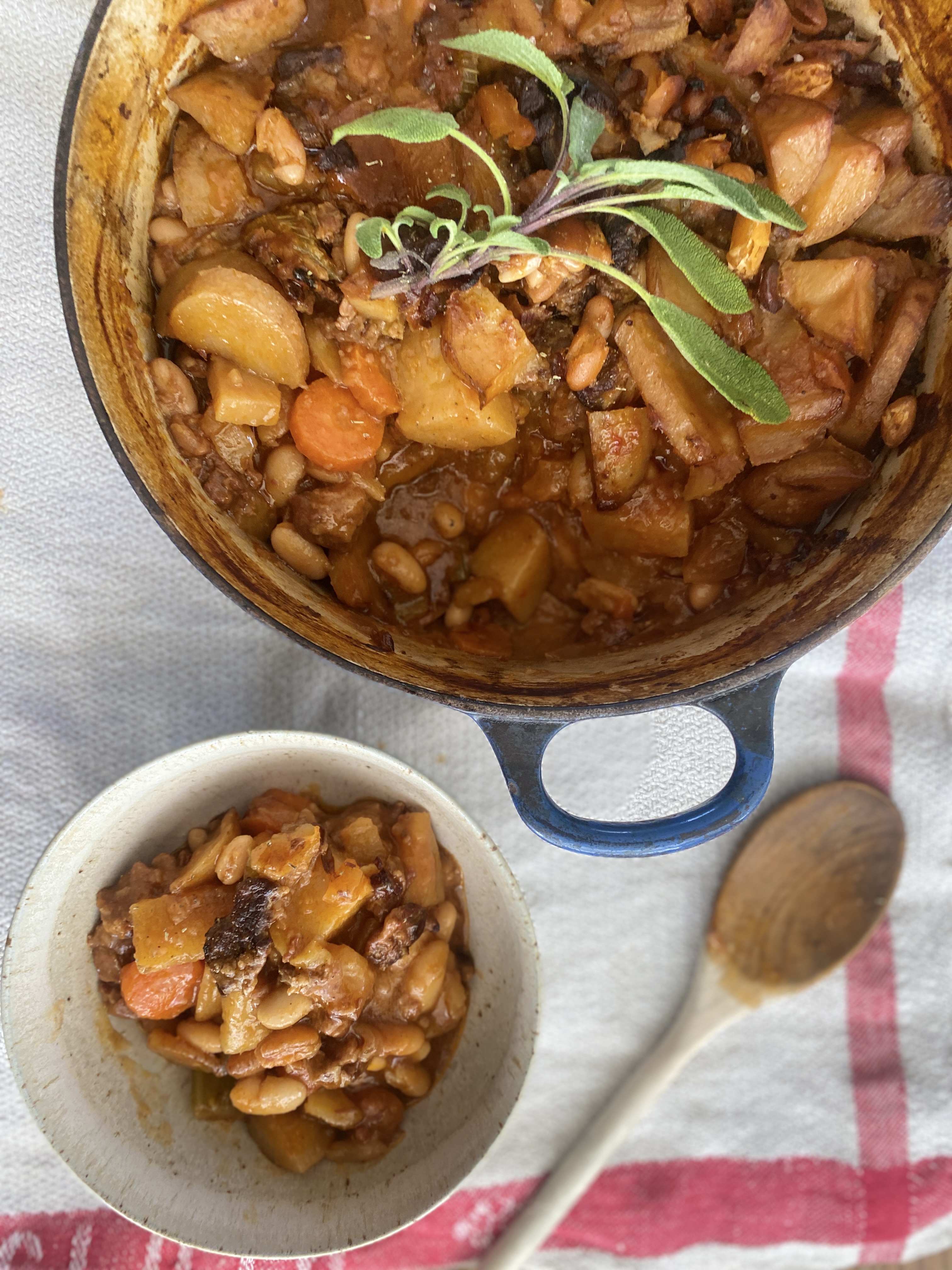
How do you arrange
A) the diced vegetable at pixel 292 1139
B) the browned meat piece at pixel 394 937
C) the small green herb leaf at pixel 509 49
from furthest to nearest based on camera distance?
1. the diced vegetable at pixel 292 1139
2. the browned meat piece at pixel 394 937
3. the small green herb leaf at pixel 509 49

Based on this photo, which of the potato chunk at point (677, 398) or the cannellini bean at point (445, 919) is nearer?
the potato chunk at point (677, 398)

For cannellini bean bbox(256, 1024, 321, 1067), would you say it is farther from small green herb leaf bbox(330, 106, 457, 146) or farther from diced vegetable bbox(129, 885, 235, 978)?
small green herb leaf bbox(330, 106, 457, 146)

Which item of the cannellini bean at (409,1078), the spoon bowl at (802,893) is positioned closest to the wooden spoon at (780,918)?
the spoon bowl at (802,893)

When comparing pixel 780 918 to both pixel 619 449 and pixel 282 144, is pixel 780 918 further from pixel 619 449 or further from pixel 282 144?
pixel 282 144

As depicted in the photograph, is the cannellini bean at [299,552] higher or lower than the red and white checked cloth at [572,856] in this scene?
higher

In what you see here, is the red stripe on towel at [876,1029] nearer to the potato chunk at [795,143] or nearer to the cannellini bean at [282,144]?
the potato chunk at [795,143]

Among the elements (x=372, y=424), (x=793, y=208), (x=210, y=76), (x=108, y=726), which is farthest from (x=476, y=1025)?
(x=210, y=76)
